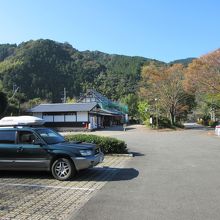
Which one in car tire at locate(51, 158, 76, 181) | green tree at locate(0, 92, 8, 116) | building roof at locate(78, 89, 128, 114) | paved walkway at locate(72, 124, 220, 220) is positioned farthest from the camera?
building roof at locate(78, 89, 128, 114)

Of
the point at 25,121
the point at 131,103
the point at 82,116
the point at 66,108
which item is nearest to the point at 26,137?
the point at 25,121

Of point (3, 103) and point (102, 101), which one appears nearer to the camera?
point (3, 103)

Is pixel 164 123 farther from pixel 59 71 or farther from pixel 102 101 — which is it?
pixel 59 71

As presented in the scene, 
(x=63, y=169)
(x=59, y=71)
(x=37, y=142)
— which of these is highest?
(x=59, y=71)

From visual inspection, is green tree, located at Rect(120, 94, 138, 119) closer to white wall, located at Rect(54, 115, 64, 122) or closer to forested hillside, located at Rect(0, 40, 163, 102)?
forested hillside, located at Rect(0, 40, 163, 102)

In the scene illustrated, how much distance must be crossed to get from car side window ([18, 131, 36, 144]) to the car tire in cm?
108

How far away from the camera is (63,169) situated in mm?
10297

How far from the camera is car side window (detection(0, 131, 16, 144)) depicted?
1089cm

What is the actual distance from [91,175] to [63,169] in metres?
1.07

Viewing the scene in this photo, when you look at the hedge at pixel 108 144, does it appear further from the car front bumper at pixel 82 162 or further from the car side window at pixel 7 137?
the car front bumper at pixel 82 162

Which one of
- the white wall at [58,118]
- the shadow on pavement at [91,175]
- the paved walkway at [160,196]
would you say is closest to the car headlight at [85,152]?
the shadow on pavement at [91,175]

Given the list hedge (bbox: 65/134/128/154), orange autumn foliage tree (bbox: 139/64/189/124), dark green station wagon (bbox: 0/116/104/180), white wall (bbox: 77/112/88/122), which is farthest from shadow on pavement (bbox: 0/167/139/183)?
orange autumn foliage tree (bbox: 139/64/189/124)

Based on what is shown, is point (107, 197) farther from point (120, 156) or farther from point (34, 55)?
point (34, 55)

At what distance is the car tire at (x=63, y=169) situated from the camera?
10211mm
